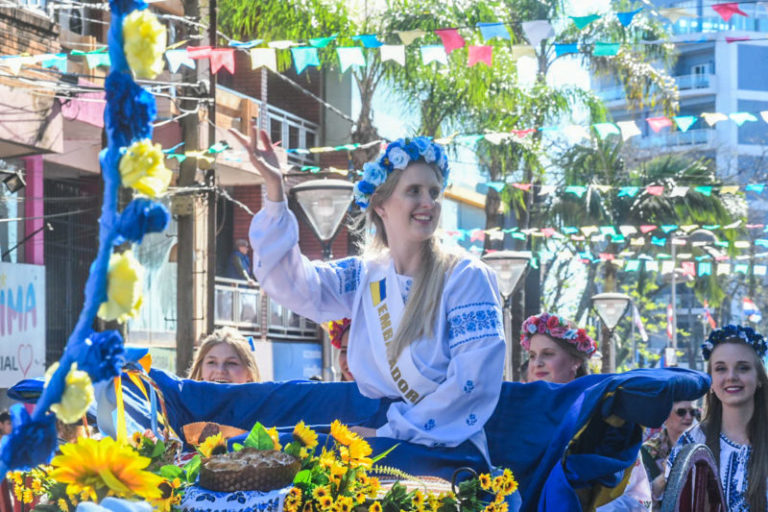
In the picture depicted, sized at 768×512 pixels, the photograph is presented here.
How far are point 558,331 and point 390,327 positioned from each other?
250 centimetres

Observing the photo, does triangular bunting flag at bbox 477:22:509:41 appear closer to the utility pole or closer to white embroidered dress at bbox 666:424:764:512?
the utility pole

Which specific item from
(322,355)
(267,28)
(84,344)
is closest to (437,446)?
(84,344)

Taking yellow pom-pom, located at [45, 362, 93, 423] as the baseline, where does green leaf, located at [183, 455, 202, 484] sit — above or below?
below

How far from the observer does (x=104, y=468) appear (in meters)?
2.25

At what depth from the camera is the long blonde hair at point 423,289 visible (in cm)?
436

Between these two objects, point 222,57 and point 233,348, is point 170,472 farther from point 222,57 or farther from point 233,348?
point 222,57

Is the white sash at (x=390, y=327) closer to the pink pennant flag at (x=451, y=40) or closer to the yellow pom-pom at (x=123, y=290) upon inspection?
the yellow pom-pom at (x=123, y=290)

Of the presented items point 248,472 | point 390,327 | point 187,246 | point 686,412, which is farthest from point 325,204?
point 248,472

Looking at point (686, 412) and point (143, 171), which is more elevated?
point (143, 171)

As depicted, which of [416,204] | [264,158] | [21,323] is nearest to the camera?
[264,158]

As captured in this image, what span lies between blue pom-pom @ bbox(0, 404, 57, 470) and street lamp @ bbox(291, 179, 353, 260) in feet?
31.9

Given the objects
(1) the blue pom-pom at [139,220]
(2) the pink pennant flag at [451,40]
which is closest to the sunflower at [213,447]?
(1) the blue pom-pom at [139,220]

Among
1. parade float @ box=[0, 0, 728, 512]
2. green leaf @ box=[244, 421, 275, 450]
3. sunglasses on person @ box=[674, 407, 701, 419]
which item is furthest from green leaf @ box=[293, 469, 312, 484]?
sunglasses on person @ box=[674, 407, 701, 419]

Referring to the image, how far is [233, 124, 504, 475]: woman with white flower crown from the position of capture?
13.7 feet
